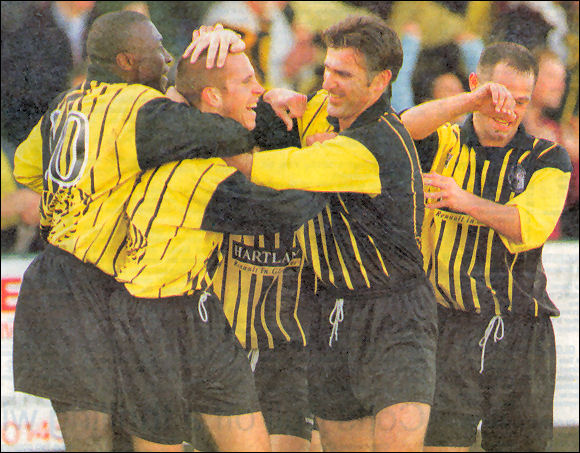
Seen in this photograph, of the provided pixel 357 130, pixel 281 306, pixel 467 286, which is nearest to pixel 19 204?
pixel 281 306

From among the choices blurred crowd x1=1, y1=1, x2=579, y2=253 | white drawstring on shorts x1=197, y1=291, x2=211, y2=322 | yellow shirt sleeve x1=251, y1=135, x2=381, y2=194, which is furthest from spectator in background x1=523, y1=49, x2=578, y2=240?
white drawstring on shorts x1=197, y1=291, x2=211, y2=322

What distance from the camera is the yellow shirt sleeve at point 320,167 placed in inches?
60.7

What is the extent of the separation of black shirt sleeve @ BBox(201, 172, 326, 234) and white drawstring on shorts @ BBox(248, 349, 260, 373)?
0.37m

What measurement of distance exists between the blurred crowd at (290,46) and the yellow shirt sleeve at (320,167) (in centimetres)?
23

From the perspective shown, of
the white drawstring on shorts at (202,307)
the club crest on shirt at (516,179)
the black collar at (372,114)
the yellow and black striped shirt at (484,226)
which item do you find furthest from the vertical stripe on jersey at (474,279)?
the white drawstring on shorts at (202,307)

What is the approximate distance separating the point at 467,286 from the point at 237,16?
78cm

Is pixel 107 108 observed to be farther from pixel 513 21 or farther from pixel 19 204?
pixel 513 21

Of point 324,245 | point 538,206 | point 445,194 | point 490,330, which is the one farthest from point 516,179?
point 324,245

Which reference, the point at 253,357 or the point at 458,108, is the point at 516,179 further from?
the point at 253,357

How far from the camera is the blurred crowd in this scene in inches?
70.4

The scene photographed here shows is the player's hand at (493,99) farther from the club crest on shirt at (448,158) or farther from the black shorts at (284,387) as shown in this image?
the black shorts at (284,387)

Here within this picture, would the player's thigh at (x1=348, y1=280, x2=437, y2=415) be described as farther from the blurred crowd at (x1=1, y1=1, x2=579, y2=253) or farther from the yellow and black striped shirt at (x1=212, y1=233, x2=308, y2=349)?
the blurred crowd at (x1=1, y1=1, x2=579, y2=253)

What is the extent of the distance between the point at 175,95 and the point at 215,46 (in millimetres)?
114

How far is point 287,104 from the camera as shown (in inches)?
66.8
